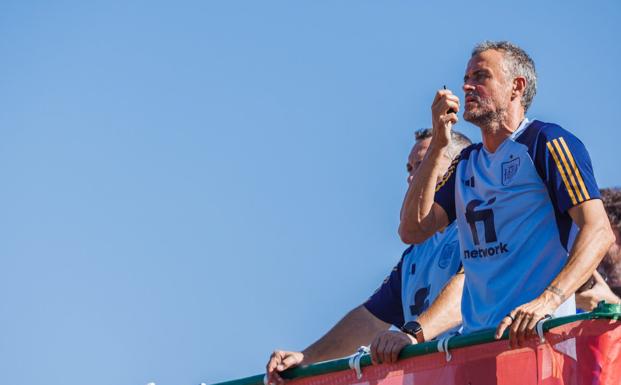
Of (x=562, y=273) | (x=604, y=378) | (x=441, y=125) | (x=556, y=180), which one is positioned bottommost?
(x=604, y=378)

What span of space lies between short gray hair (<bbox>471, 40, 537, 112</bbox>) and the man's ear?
0.06ft

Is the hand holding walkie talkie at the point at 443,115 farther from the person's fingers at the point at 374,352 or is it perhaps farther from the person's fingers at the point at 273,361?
the person's fingers at the point at 273,361

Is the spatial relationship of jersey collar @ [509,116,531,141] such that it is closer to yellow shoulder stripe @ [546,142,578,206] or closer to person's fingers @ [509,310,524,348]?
yellow shoulder stripe @ [546,142,578,206]

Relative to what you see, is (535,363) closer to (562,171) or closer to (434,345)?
(434,345)

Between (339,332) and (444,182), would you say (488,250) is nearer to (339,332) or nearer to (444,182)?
(444,182)

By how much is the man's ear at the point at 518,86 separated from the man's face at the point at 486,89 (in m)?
0.04

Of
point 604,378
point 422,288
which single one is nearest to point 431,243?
point 422,288

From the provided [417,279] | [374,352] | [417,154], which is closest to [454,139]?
[417,154]

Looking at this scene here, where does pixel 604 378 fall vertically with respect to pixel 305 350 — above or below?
below

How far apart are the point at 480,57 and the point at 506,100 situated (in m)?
0.34

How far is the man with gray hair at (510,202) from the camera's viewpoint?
539 centimetres

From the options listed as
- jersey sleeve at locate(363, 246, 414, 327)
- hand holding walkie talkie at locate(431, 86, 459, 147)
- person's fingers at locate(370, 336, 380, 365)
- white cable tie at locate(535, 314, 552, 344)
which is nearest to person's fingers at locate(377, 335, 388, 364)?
person's fingers at locate(370, 336, 380, 365)

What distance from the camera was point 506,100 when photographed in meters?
6.35

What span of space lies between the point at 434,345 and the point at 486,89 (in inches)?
64.8
